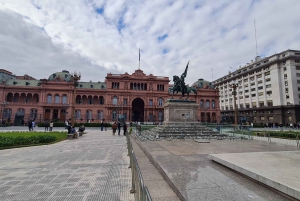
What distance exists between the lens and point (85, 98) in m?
54.5

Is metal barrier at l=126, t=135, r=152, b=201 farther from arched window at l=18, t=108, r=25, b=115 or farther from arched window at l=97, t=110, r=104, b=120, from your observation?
arched window at l=18, t=108, r=25, b=115

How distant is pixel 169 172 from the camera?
483 centimetres

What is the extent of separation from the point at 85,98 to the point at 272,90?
63.1 m

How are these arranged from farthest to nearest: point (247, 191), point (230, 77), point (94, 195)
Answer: point (230, 77) → point (94, 195) → point (247, 191)

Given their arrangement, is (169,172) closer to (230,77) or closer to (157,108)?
(157,108)

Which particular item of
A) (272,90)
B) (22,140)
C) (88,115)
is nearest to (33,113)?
(88,115)

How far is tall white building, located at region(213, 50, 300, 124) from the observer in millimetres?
47906

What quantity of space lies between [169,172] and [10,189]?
4753mm

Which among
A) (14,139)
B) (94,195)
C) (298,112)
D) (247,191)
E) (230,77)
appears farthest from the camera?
(230,77)

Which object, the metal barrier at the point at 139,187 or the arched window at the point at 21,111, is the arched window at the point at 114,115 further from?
the metal barrier at the point at 139,187

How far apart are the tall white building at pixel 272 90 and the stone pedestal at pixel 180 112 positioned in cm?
3418

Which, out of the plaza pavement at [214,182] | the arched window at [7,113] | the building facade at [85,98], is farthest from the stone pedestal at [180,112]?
the arched window at [7,113]

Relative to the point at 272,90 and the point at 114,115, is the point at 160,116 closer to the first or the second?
the point at 114,115

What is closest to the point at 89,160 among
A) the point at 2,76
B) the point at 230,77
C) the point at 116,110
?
the point at 116,110
